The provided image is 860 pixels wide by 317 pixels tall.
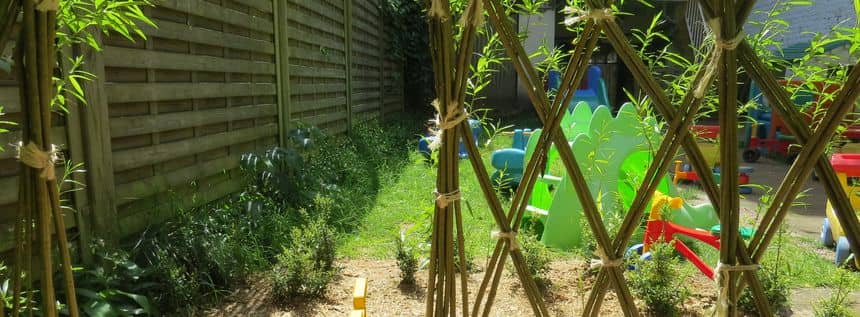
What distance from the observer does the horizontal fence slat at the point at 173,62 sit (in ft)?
8.62

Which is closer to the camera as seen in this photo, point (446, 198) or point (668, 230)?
point (446, 198)

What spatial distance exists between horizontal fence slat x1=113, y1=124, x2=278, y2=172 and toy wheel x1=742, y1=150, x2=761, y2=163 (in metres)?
6.79

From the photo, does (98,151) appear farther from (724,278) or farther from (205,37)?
(724,278)

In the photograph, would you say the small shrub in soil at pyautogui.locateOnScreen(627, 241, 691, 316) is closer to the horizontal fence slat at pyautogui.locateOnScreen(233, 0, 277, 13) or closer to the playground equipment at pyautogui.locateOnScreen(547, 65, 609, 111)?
the horizontal fence slat at pyautogui.locateOnScreen(233, 0, 277, 13)

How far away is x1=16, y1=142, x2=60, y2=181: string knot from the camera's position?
2.19 ft

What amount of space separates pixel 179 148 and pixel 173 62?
0.49 m

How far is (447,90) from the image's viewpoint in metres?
0.99

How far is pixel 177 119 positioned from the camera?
312 centimetres

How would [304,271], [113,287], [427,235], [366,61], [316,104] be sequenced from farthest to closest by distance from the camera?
[366,61], [316,104], [427,235], [304,271], [113,287]

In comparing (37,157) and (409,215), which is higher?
(37,157)

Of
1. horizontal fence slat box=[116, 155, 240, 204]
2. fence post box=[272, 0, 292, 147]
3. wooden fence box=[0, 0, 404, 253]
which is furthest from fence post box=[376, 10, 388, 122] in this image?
horizontal fence slat box=[116, 155, 240, 204]

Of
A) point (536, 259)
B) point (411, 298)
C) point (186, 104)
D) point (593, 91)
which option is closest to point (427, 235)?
point (411, 298)

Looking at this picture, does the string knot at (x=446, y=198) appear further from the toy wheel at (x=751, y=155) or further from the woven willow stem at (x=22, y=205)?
the toy wheel at (x=751, y=155)

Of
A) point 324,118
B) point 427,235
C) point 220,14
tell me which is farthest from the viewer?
point 324,118
